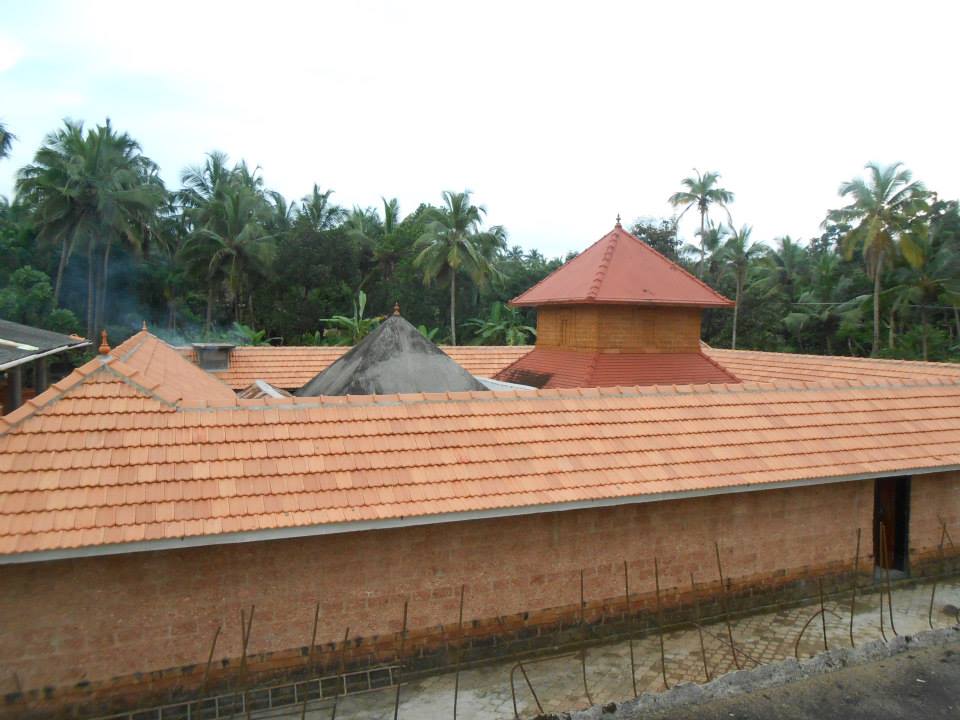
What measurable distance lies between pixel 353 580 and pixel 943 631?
678 cm

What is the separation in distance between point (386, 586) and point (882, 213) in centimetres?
2731

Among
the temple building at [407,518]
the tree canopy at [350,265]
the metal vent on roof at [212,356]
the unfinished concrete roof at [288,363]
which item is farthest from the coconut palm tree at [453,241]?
the temple building at [407,518]

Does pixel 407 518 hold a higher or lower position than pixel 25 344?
lower

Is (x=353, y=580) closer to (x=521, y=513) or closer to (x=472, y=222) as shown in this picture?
(x=521, y=513)

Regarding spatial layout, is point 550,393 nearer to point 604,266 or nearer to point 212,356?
point 604,266

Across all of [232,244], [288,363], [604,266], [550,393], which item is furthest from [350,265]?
[550,393]

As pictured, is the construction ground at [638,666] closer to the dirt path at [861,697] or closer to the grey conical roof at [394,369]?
the dirt path at [861,697]

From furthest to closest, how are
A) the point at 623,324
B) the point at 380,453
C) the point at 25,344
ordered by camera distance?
the point at 25,344 → the point at 623,324 → the point at 380,453

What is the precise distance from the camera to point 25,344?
1418cm

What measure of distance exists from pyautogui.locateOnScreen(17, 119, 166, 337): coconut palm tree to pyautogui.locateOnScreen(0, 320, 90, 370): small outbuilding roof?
14.0 meters

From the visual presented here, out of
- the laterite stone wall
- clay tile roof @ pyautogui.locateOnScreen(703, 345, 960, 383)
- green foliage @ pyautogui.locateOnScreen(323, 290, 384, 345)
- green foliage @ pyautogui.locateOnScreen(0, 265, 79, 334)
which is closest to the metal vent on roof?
green foliage @ pyautogui.locateOnScreen(323, 290, 384, 345)

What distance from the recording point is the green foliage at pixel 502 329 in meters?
31.9

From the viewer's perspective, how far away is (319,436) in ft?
24.5

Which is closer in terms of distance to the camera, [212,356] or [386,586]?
[386,586]
